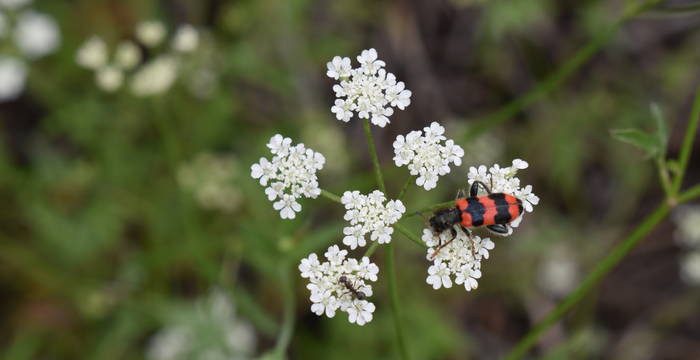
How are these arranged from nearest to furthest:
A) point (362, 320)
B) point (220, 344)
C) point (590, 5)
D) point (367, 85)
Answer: point (362, 320), point (367, 85), point (220, 344), point (590, 5)

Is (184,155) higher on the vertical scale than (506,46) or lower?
lower

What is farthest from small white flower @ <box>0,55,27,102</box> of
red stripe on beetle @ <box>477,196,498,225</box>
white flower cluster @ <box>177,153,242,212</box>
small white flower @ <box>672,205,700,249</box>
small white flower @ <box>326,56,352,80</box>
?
small white flower @ <box>672,205,700,249</box>

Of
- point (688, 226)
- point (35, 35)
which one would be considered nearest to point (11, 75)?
point (35, 35)

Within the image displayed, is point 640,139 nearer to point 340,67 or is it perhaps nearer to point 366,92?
point 366,92

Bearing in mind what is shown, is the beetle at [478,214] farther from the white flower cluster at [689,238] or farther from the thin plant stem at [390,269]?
the white flower cluster at [689,238]

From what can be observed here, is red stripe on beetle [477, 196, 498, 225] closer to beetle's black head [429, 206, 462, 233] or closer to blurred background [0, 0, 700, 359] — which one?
beetle's black head [429, 206, 462, 233]

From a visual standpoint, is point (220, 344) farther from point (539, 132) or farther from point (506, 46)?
point (506, 46)

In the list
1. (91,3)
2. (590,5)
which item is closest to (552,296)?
(590,5)
